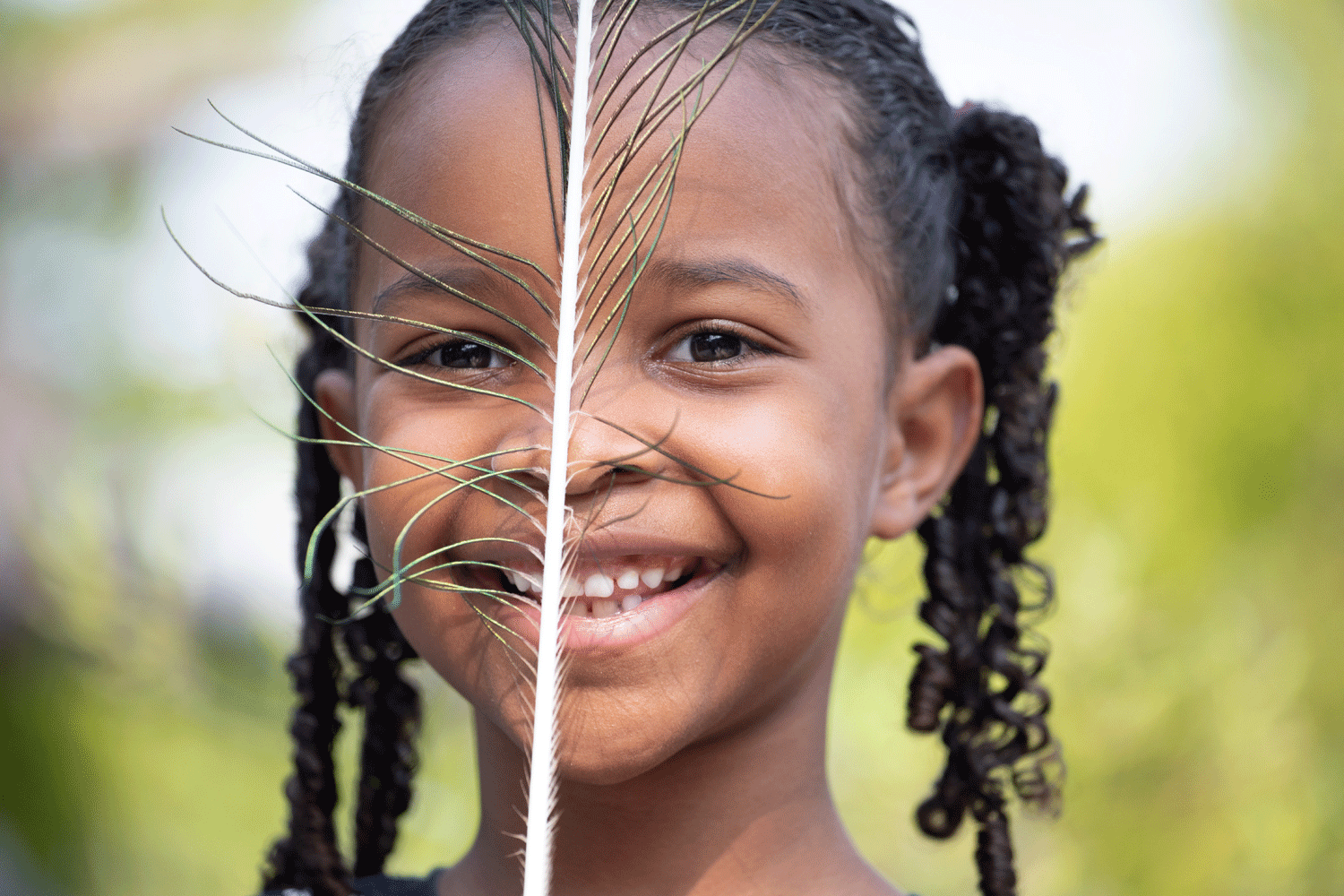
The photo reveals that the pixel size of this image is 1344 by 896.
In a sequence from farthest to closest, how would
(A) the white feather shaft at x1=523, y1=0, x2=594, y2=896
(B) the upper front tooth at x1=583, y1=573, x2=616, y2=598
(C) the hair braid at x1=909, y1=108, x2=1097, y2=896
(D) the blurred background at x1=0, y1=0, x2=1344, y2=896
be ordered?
(D) the blurred background at x1=0, y1=0, x2=1344, y2=896
(C) the hair braid at x1=909, y1=108, x2=1097, y2=896
(B) the upper front tooth at x1=583, y1=573, x2=616, y2=598
(A) the white feather shaft at x1=523, y1=0, x2=594, y2=896

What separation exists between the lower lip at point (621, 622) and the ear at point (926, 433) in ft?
1.30

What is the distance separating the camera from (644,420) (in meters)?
1.33

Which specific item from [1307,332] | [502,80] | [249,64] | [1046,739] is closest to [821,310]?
[502,80]

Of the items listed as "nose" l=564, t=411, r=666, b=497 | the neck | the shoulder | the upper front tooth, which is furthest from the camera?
the shoulder

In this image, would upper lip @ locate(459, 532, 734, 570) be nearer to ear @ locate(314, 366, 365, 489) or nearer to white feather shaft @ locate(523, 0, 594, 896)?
white feather shaft @ locate(523, 0, 594, 896)

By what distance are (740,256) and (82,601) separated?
16.9 ft

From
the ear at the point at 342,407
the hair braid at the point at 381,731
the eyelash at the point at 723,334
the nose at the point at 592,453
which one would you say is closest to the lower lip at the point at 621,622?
the nose at the point at 592,453

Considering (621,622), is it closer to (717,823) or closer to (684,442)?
(684,442)

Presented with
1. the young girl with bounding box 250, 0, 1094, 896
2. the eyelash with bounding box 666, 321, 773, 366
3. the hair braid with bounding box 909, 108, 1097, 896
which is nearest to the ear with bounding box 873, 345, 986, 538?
the young girl with bounding box 250, 0, 1094, 896

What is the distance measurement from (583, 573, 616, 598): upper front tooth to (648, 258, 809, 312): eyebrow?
32 centimetres

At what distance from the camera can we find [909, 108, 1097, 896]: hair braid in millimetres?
1934

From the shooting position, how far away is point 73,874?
5.76 meters

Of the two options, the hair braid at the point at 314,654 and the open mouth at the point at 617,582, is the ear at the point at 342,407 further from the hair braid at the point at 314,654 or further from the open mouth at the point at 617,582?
the open mouth at the point at 617,582

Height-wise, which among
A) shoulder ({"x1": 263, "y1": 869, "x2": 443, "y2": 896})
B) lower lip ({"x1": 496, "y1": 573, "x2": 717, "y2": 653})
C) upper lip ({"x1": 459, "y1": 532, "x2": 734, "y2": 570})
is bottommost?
shoulder ({"x1": 263, "y1": 869, "x2": 443, "y2": 896})
